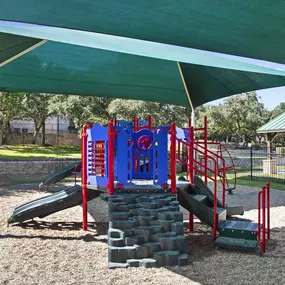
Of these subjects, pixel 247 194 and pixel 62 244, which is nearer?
pixel 62 244

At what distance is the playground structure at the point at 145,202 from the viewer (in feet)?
13.8

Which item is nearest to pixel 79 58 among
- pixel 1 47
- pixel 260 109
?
pixel 1 47

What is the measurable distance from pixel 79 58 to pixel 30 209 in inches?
→ 137

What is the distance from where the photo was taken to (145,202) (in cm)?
466

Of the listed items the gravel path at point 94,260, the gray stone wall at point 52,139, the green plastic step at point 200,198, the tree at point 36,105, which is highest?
the tree at point 36,105

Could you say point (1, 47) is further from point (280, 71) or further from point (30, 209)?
point (280, 71)

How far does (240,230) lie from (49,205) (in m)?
3.11

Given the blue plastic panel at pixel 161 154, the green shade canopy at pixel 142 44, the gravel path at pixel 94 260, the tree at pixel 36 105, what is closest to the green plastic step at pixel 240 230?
the gravel path at pixel 94 260

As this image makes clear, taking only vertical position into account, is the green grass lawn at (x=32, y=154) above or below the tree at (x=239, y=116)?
below

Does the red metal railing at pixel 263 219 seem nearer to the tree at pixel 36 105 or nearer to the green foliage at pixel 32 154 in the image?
the green foliage at pixel 32 154

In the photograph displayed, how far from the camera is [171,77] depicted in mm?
9359

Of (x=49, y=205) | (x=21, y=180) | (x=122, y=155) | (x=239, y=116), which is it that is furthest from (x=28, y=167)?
(x=239, y=116)

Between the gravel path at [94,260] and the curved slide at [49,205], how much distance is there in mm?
252

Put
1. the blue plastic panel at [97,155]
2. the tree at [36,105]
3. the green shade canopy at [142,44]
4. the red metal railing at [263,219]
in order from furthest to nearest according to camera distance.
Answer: the tree at [36,105]
the blue plastic panel at [97,155]
the red metal railing at [263,219]
the green shade canopy at [142,44]
